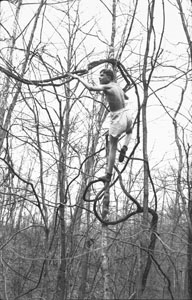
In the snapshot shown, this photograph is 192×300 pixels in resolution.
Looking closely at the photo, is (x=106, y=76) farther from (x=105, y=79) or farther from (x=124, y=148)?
(x=124, y=148)

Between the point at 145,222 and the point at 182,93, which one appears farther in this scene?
the point at 182,93

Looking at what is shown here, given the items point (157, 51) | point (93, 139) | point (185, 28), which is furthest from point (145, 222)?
point (185, 28)

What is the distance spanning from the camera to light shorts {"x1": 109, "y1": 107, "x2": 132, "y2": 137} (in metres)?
2.89

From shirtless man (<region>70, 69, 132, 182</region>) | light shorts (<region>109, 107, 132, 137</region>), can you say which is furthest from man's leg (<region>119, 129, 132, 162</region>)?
light shorts (<region>109, 107, 132, 137</region>)

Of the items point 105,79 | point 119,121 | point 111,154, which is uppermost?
Answer: point 105,79

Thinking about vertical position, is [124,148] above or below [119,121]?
below

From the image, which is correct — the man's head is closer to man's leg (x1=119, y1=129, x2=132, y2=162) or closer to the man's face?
the man's face

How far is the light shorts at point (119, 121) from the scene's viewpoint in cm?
289

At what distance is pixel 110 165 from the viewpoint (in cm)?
308

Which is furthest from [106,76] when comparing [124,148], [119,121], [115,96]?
[124,148]

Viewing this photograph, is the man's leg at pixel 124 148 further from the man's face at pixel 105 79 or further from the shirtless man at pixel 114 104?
the man's face at pixel 105 79

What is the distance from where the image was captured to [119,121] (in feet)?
9.49

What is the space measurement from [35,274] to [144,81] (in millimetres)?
9137

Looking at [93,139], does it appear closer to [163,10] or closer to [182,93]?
[182,93]
